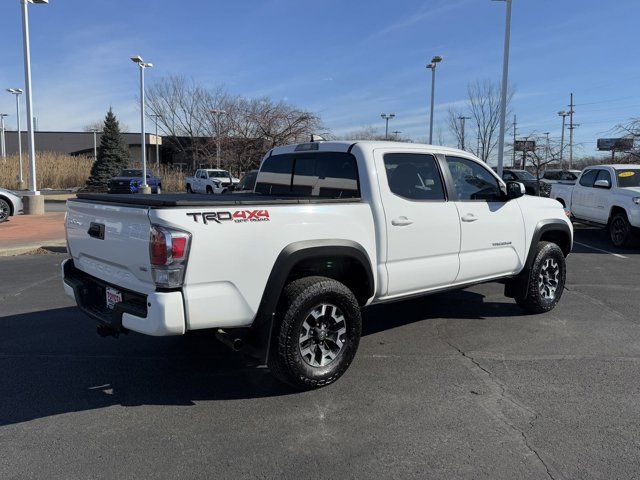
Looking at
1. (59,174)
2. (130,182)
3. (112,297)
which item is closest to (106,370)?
(112,297)

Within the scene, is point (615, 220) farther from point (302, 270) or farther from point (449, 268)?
point (302, 270)

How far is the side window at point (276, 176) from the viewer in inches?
212

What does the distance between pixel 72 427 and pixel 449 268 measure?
11.2 feet

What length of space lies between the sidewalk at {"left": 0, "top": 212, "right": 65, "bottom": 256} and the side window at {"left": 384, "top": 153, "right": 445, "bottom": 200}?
9.18 m

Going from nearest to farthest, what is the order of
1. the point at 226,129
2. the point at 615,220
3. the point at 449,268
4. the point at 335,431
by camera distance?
the point at 335,431
the point at 449,268
the point at 615,220
the point at 226,129

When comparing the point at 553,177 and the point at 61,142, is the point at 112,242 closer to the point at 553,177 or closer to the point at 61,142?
the point at 553,177

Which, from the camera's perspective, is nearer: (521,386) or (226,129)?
(521,386)

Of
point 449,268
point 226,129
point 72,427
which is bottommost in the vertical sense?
point 72,427

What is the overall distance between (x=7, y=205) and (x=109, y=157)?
30705 millimetres

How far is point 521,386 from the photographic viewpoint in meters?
4.15

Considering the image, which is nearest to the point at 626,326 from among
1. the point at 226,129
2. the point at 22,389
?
the point at 22,389

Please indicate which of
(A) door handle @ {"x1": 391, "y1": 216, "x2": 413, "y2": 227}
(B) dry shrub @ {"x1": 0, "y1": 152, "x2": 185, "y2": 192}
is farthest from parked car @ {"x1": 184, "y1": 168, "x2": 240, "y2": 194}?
(A) door handle @ {"x1": 391, "y1": 216, "x2": 413, "y2": 227}

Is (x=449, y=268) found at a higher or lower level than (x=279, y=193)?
lower

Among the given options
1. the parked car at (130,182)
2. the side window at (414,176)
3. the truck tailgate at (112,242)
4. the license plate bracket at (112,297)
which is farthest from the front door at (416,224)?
the parked car at (130,182)
